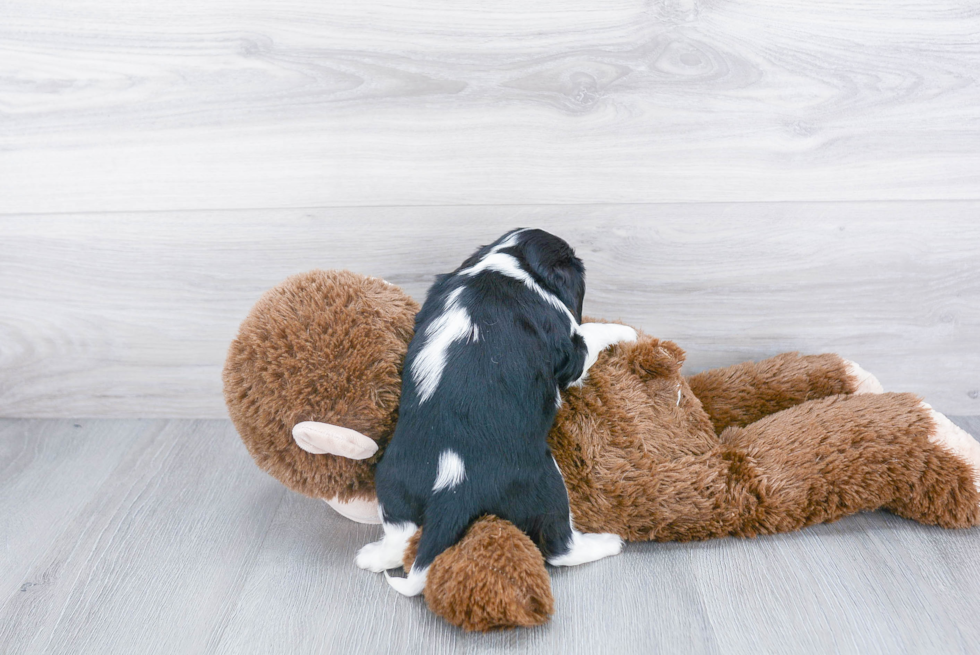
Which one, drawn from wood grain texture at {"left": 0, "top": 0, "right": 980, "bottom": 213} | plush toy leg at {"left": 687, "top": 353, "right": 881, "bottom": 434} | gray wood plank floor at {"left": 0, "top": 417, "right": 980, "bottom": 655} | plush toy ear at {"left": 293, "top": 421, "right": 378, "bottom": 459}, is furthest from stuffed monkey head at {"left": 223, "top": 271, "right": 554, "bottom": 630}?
plush toy leg at {"left": 687, "top": 353, "right": 881, "bottom": 434}

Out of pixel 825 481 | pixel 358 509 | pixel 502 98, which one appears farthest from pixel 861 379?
pixel 358 509

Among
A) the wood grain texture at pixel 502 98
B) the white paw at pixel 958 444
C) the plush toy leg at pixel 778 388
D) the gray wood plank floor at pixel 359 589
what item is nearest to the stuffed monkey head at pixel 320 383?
the gray wood plank floor at pixel 359 589

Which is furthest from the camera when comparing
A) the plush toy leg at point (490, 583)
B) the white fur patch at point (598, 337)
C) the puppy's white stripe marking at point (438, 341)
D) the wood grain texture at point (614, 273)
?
the wood grain texture at point (614, 273)

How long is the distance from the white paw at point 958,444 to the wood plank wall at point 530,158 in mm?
357

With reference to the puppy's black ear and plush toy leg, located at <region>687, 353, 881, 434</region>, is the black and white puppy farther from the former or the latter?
plush toy leg, located at <region>687, 353, 881, 434</region>

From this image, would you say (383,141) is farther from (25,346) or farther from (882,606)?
(882,606)

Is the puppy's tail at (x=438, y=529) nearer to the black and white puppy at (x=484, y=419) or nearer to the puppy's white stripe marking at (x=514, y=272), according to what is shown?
the black and white puppy at (x=484, y=419)

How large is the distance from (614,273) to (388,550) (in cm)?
70

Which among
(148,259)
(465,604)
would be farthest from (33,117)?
(465,604)

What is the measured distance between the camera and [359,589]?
1117 mm

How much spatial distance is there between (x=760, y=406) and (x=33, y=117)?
5.09 ft

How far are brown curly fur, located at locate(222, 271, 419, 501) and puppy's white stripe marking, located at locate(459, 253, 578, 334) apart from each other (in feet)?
0.54

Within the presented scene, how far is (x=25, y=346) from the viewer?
1.61 meters

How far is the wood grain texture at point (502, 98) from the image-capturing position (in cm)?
131
